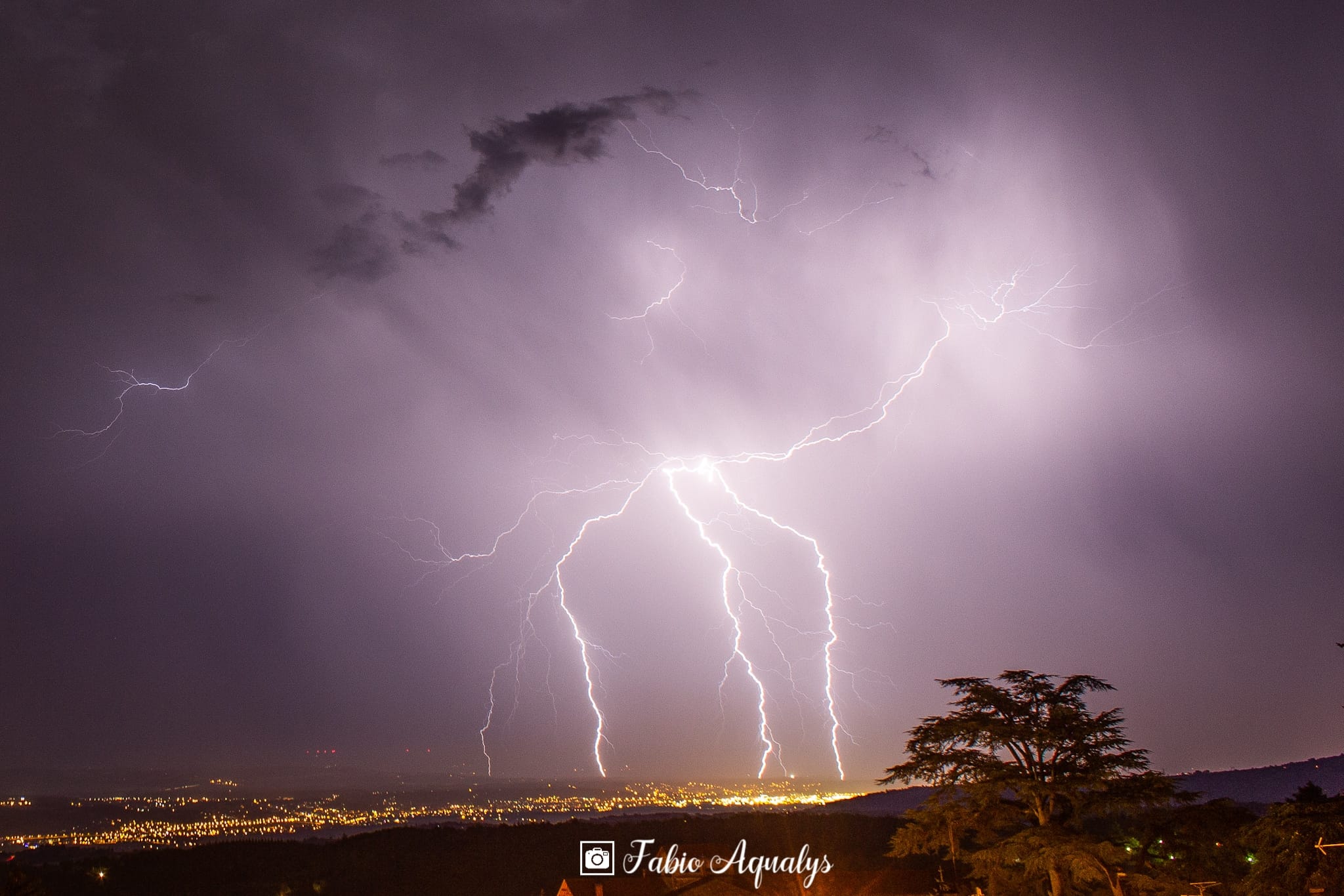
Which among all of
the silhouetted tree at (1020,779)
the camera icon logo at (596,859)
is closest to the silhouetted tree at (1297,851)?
the silhouetted tree at (1020,779)

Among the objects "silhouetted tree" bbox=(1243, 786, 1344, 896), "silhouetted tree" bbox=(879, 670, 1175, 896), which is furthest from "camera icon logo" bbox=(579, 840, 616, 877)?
"silhouetted tree" bbox=(1243, 786, 1344, 896)

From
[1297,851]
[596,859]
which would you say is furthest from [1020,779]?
[596,859]

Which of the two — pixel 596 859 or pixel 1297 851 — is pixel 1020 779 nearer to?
pixel 1297 851

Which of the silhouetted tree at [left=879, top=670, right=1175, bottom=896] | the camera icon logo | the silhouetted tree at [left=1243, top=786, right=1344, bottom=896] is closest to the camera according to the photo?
the silhouetted tree at [left=1243, top=786, right=1344, bottom=896]

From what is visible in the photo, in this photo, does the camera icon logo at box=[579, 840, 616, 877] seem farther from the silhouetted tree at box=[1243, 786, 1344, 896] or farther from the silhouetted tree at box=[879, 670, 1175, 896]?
the silhouetted tree at box=[1243, 786, 1344, 896]

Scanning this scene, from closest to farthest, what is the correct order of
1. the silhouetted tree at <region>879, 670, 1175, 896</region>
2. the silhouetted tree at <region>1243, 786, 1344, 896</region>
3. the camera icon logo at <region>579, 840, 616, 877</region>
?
the silhouetted tree at <region>1243, 786, 1344, 896</region> → the silhouetted tree at <region>879, 670, 1175, 896</region> → the camera icon logo at <region>579, 840, 616, 877</region>

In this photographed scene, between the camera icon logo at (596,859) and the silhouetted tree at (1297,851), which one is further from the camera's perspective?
the camera icon logo at (596,859)

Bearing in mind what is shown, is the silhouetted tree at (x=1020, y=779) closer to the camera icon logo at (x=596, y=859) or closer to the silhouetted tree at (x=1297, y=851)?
the silhouetted tree at (x=1297, y=851)

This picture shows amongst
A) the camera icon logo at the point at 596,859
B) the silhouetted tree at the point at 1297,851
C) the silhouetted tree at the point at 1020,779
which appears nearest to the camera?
the silhouetted tree at the point at 1297,851

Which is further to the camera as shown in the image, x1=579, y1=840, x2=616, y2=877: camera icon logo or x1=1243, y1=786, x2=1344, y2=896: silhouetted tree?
x1=579, y1=840, x2=616, y2=877: camera icon logo
